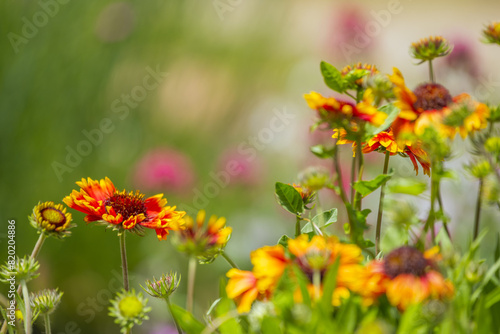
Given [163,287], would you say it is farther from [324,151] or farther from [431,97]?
[431,97]

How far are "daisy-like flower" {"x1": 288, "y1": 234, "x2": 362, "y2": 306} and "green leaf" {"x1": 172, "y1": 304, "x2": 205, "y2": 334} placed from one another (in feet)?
0.26

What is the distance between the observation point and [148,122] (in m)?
2.02

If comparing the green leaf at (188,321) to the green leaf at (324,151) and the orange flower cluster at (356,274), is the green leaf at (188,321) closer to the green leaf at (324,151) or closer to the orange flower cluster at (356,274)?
the orange flower cluster at (356,274)

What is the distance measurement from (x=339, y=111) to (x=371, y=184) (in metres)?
0.08

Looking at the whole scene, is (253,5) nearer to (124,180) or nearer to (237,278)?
(124,180)

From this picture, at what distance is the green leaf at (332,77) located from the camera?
0.60 metres

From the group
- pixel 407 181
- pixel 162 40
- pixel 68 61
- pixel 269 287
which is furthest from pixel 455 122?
pixel 162 40

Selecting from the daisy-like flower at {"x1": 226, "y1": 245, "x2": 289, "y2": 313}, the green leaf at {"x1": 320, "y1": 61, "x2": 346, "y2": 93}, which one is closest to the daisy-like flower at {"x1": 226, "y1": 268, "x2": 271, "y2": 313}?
the daisy-like flower at {"x1": 226, "y1": 245, "x2": 289, "y2": 313}

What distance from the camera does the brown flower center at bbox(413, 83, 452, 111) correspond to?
607mm

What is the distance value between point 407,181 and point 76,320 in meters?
1.47

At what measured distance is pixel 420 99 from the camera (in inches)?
24.1

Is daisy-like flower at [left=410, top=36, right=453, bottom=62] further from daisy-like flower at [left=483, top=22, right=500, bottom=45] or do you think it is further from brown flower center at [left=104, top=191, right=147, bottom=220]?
brown flower center at [left=104, top=191, right=147, bottom=220]

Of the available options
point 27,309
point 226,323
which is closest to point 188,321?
point 226,323

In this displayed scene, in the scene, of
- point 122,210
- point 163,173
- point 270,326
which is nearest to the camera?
point 270,326
